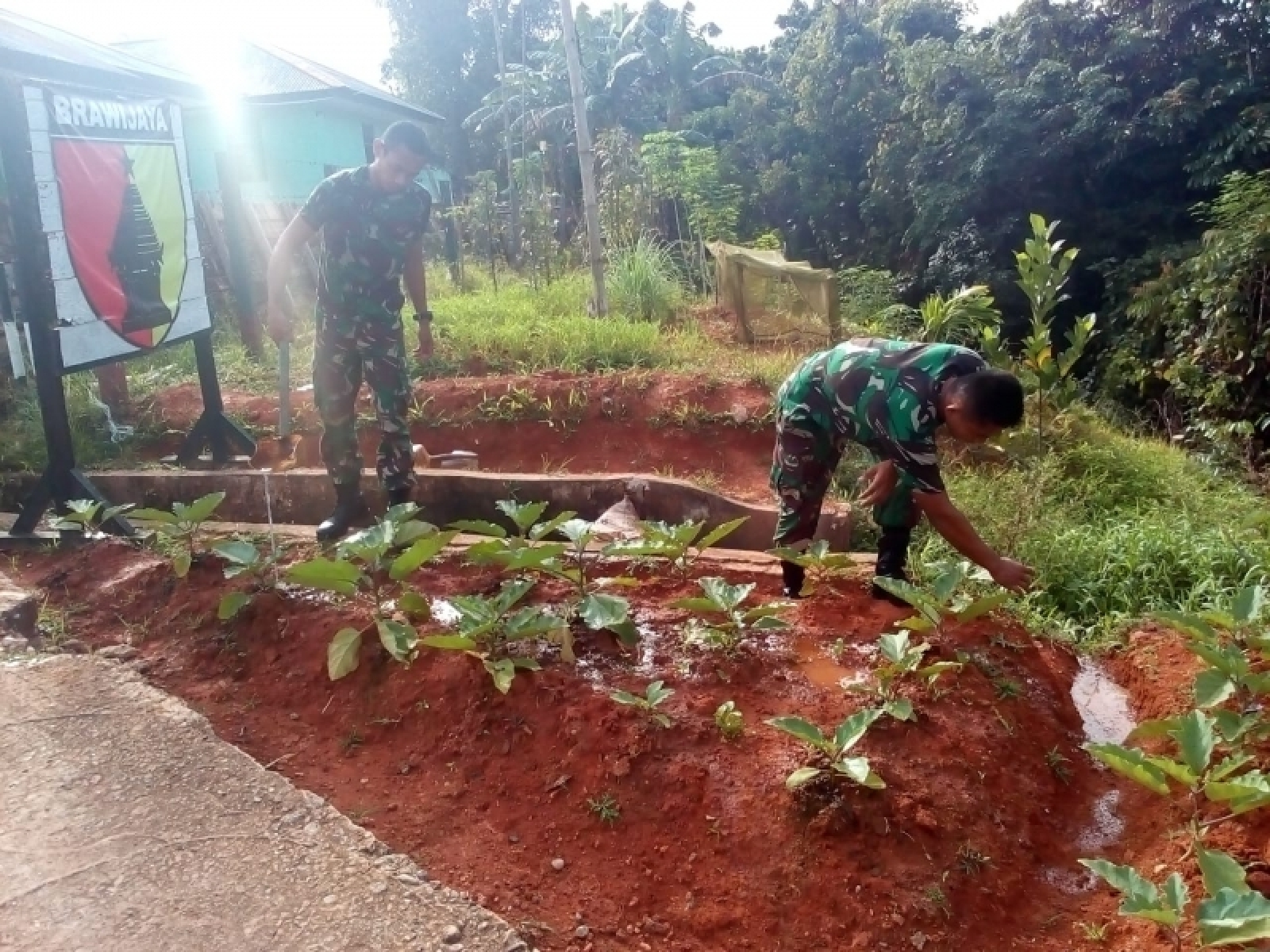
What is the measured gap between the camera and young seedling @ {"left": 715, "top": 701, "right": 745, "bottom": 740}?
253cm

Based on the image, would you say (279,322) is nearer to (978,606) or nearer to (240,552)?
(240,552)

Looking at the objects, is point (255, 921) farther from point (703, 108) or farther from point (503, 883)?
point (703, 108)

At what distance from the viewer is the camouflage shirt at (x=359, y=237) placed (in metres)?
4.10

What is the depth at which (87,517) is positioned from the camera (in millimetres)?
3748

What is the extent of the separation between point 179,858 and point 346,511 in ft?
7.40

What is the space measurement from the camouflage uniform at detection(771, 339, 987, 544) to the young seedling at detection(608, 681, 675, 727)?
1022 mm

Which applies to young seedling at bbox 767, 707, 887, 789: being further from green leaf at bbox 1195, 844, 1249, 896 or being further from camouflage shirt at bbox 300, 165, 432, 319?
camouflage shirt at bbox 300, 165, 432, 319

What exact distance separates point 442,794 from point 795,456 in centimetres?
173

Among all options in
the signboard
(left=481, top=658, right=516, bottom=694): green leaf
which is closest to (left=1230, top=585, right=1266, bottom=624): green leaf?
(left=481, top=658, right=516, bottom=694): green leaf

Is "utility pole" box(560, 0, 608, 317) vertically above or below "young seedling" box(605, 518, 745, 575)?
above

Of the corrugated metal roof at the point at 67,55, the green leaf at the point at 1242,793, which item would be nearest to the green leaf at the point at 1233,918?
the green leaf at the point at 1242,793

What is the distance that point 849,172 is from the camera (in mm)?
16734

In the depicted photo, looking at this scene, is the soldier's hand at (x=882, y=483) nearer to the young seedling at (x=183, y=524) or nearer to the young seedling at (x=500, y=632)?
the young seedling at (x=500, y=632)

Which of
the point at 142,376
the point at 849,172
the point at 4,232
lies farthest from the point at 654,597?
the point at 849,172
